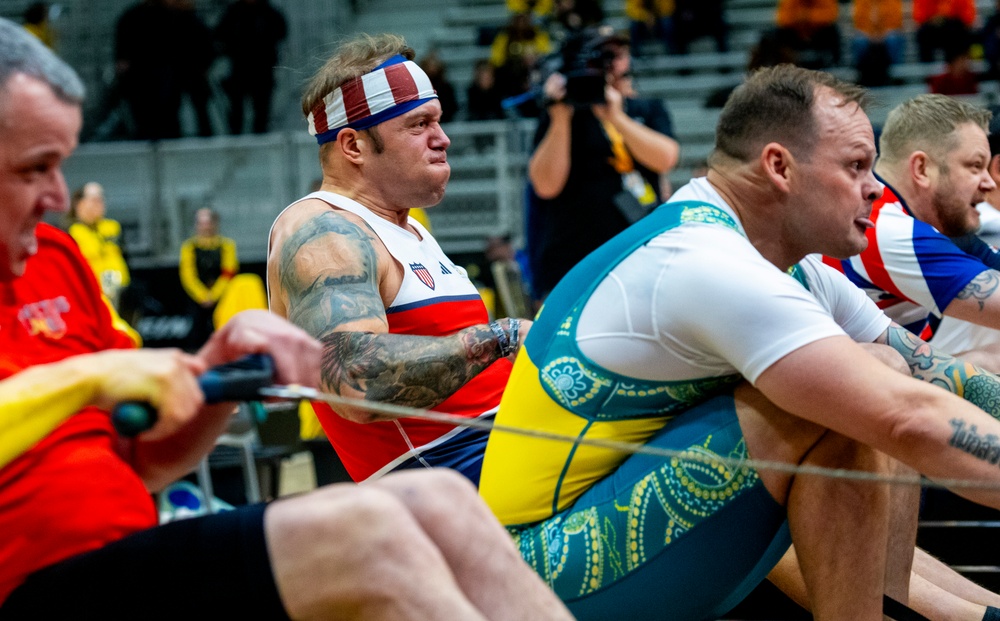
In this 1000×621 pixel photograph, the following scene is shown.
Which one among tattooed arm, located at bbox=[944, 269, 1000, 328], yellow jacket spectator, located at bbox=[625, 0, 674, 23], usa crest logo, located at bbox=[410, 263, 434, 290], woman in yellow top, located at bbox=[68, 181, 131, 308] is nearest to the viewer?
usa crest logo, located at bbox=[410, 263, 434, 290]

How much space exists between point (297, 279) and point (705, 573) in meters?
1.15

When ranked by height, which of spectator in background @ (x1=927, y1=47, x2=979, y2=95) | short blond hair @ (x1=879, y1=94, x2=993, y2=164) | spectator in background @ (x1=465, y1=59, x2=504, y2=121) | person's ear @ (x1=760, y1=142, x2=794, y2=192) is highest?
person's ear @ (x1=760, y1=142, x2=794, y2=192)

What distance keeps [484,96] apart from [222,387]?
10191mm

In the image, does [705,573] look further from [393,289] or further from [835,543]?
[393,289]

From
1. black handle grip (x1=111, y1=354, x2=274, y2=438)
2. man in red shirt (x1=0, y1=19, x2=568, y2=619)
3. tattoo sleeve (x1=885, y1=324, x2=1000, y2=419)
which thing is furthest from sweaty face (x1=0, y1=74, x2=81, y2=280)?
tattoo sleeve (x1=885, y1=324, x2=1000, y2=419)

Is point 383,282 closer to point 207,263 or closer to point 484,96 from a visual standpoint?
point 207,263

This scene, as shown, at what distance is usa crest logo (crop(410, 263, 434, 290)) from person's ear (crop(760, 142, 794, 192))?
0.89m

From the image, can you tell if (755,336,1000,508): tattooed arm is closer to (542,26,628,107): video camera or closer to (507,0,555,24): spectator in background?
→ (542,26,628,107): video camera

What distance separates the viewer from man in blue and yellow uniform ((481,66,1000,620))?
219 centimetres

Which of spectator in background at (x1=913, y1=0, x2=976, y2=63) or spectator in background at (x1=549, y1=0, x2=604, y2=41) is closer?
spectator in background at (x1=913, y1=0, x2=976, y2=63)

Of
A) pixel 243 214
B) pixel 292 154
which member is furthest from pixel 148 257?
pixel 292 154

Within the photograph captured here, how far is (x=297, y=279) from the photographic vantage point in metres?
2.85

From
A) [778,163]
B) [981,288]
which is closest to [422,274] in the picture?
[778,163]

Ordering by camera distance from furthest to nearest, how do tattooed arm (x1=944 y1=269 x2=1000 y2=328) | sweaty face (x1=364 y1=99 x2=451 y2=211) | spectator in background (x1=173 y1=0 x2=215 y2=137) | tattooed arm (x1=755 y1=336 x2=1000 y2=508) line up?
spectator in background (x1=173 y1=0 x2=215 y2=137), tattooed arm (x1=944 y1=269 x2=1000 y2=328), sweaty face (x1=364 y1=99 x2=451 y2=211), tattooed arm (x1=755 y1=336 x2=1000 y2=508)
